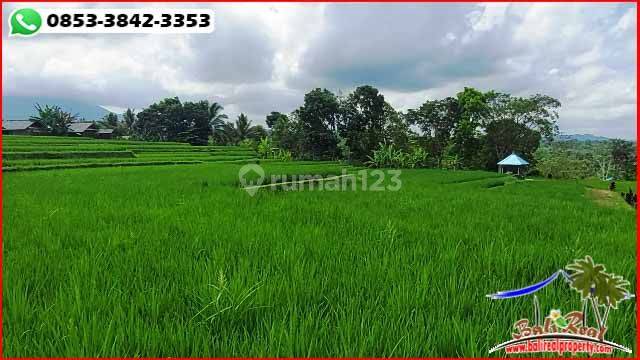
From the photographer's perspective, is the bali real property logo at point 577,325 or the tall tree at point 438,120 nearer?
the bali real property logo at point 577,325

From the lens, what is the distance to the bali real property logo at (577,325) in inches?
38.5

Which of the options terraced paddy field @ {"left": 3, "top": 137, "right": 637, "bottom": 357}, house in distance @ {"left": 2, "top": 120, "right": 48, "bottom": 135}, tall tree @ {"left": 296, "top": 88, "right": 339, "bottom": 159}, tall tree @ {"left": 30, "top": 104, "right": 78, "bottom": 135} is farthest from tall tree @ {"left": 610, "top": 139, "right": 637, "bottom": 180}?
house in distance @ {"left": 2, "top": 120, "right": 48, "bottom": 135}

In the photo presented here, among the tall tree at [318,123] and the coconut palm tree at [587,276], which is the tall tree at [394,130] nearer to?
the tall tree at [318,123]

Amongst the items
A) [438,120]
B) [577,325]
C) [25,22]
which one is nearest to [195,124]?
[438,120]

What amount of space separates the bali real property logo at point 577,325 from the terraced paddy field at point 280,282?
0.35 feet

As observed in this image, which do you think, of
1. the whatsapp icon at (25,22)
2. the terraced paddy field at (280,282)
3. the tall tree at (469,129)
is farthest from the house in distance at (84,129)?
the whatsapp icon at (25,22)

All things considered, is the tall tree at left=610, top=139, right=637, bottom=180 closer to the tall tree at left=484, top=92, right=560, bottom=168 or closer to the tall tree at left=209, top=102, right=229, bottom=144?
the tall tree at left=484, top=92, right=560, bottom=168

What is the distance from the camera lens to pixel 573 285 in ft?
3.26

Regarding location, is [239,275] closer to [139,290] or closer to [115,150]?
[139,290]

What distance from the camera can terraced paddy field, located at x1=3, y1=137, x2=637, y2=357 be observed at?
1.19 m

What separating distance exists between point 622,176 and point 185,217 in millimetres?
36856

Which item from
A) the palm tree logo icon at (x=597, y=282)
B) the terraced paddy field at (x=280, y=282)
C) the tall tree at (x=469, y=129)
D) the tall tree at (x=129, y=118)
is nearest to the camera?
the palm tree logo icon at (x=597, y=282)

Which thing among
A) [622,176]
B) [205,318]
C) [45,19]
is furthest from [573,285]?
[622,176]

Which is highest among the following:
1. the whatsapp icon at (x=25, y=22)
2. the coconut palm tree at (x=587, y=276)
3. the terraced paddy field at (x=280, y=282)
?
the whatsapp icon at (x=25, y=22)
